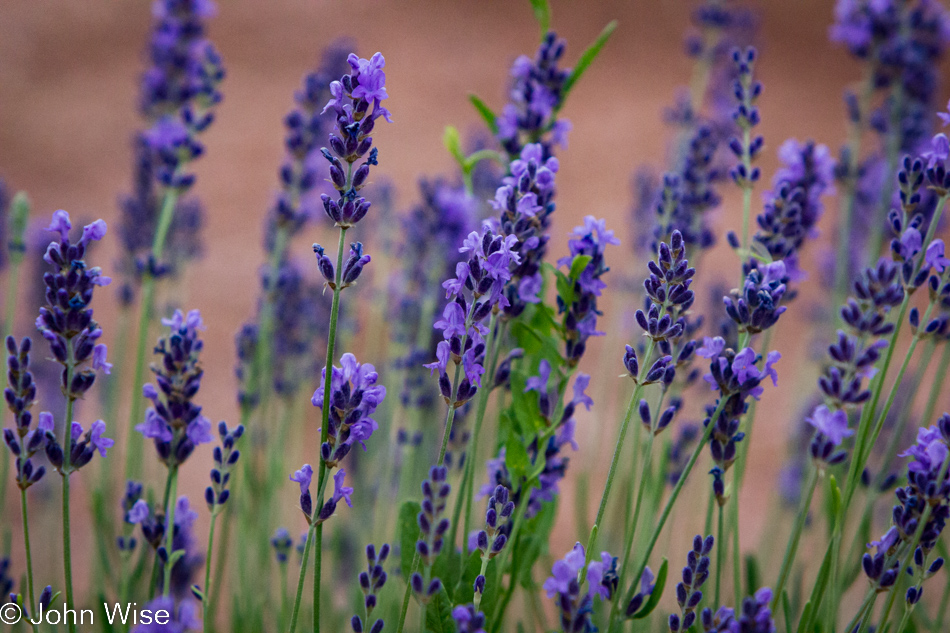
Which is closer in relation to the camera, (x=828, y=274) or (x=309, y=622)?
(x=309, y=622)

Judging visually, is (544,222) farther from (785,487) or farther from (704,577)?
(785,487)

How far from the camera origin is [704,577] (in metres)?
0.59

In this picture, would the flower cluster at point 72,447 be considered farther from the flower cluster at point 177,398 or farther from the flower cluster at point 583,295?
the flower cluster at point 583,295

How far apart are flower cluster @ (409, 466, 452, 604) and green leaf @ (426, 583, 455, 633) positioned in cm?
6

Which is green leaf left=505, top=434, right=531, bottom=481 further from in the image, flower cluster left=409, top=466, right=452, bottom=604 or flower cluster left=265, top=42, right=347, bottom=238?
flower cluster left=265, top=42, right=347, bottom=238

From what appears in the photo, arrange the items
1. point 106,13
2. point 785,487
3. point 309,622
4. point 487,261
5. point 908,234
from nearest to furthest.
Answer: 1. point 487,261
2. point 908,234
3. point 309,622
4. point 785,487
5. point 106,13

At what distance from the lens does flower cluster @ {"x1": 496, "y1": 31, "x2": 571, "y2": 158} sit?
0.77m

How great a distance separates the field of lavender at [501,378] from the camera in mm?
579

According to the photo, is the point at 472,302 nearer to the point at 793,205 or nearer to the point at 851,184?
the point at 793,205

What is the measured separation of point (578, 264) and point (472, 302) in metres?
0.14

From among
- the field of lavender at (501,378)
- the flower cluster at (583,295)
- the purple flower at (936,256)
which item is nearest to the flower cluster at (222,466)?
the field of lavender at (501,378)

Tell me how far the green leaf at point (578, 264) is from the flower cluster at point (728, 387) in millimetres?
128

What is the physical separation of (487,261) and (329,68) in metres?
1.00

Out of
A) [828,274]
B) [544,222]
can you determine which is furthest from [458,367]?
[828,274]
